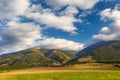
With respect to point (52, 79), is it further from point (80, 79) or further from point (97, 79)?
point (97, 79)

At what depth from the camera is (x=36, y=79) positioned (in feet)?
191

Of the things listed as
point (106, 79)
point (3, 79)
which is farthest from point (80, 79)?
point (3, 79)

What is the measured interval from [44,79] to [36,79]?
2174 millimetres

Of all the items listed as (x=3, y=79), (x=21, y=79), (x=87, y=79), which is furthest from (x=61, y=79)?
(x=3, y=79)

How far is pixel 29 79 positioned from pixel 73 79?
37.1 ft

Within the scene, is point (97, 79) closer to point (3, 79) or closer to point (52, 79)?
point (52, 79)

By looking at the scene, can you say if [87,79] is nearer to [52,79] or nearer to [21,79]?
[52,79]

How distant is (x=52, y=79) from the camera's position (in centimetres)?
5856

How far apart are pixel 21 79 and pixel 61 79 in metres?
10.5

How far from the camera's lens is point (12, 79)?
189 ft

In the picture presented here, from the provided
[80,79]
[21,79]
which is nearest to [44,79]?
[21,79]

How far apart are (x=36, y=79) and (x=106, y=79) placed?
18092 millimetres

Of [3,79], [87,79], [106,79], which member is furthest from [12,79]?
[106,79]

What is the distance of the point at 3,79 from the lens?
187 ft
